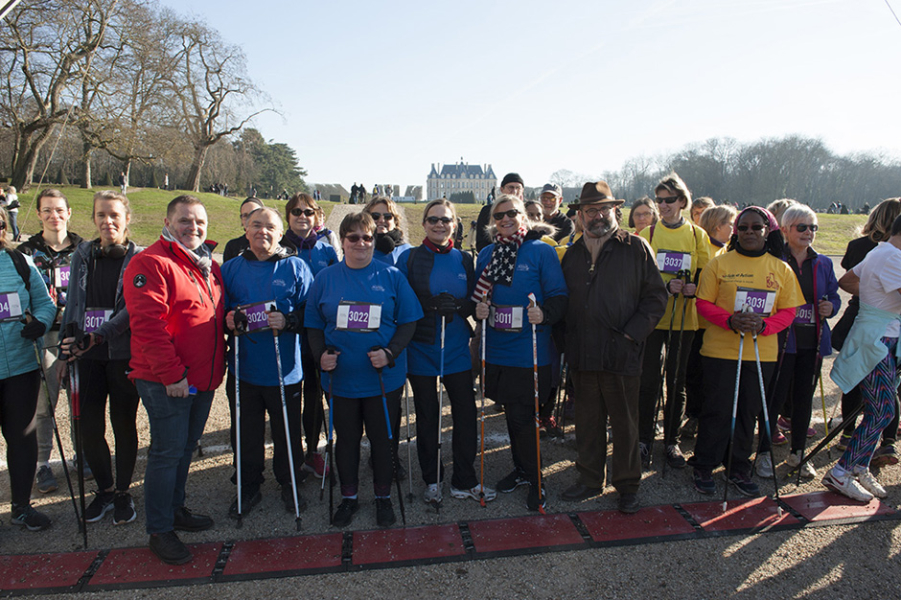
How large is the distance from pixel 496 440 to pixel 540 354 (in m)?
1.53

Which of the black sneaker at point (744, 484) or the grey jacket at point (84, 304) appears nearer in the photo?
the grey jacket at point (84, 304)

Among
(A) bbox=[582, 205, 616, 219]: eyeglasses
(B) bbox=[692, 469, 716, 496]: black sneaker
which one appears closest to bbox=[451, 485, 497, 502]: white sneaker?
(B) bbox=[692, 469, 716, 496]: black sneaker

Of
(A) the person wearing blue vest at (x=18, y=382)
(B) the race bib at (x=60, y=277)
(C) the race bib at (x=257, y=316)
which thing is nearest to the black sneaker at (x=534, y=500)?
(C) the race bib at (x=257, y=316)

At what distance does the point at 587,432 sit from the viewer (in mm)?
4066

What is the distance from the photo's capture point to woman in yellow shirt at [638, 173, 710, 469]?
4.56 m

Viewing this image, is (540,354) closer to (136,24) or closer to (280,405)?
(280,405)

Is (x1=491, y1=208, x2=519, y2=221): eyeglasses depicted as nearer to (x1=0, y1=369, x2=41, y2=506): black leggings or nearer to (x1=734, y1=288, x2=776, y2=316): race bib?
(x1=734, y1=288, x2=776, y2=316): race bib

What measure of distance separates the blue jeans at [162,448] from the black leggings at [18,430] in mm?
1084

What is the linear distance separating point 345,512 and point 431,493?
0.68 metres

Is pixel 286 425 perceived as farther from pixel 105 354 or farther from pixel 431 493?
pixel 105 354

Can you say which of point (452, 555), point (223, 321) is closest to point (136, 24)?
point (223, 321)

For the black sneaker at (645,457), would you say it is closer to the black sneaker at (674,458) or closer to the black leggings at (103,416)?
the black sneaker at (674,458)

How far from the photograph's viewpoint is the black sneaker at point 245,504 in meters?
3.84

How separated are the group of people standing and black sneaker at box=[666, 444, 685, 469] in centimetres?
17
